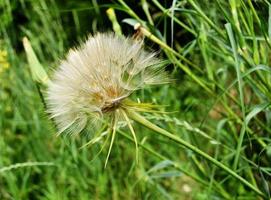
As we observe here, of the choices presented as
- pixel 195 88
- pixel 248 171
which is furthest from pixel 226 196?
pixel 195 88

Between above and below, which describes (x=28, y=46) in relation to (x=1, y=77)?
above

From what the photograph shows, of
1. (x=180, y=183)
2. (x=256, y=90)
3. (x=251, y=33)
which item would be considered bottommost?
(x=180, y=183)

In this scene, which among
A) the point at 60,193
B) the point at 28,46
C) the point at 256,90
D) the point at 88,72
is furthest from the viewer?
the point at 60,193

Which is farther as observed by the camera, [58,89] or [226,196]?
[226,196]

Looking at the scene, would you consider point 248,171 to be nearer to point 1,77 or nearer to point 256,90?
point 256,90

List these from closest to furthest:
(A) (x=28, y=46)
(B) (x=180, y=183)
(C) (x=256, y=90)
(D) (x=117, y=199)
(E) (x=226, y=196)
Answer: (A) (x=28, y=46) → (C) (x=256, y=90) → (E) (x=226, y=196) → (D) (x=117, y=199) → (B) (x=180, y=183)
